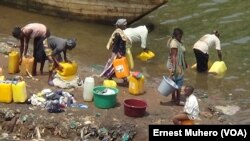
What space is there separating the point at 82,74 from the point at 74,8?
600 centimetres

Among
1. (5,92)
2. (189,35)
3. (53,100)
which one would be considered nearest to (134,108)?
(53,100)

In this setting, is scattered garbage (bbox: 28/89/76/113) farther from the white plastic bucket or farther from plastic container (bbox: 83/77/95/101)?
the white plastic bucket

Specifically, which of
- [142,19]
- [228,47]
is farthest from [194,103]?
[142,19]

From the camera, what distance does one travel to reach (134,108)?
1073cm

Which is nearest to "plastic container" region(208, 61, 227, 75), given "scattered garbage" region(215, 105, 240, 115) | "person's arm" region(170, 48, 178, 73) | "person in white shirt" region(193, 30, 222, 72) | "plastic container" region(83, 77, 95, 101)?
"person in white shirt" region(193, 30, 222, 72)

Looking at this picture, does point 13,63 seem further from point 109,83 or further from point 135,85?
point 135,85

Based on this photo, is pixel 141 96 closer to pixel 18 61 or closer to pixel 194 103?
pixel 194 103

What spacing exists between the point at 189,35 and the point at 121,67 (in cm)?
585

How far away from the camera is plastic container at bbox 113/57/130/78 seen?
12.2 meters

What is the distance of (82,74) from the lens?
13.7 m

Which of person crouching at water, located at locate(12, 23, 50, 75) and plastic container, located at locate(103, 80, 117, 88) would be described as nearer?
plastic container, located at locate(103, 80, 117, 88)

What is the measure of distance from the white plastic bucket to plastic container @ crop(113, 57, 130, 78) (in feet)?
3.84

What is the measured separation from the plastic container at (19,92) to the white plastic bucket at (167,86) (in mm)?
2798

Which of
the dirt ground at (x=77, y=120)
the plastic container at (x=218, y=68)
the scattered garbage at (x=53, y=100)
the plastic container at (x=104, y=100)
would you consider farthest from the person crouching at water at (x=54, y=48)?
the plastic container at (x=218, y=68)
